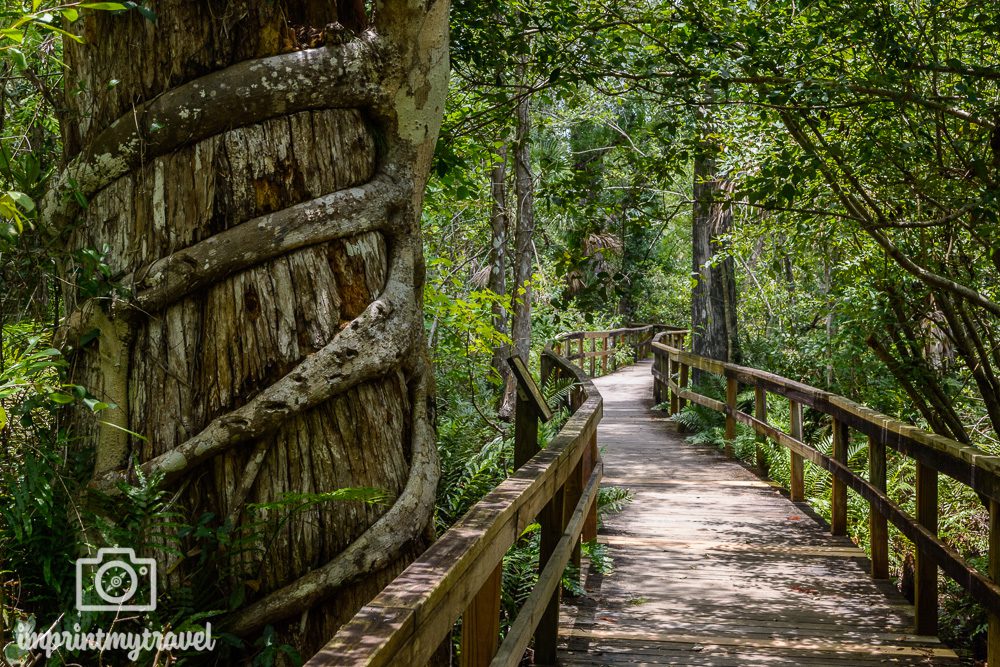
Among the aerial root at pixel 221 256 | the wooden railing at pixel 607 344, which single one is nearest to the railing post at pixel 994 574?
the aerial root at pixel 221 256

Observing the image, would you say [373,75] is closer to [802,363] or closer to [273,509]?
[273,509]

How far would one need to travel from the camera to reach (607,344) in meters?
23.7

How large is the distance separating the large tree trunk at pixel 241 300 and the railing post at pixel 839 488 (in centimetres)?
409

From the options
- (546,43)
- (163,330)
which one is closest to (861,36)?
(546,43)

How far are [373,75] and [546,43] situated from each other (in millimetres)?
2757

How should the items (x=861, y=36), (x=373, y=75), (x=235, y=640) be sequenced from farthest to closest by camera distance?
(x=861, y=36) → (x=373, y=75) → (x=235, y=640)

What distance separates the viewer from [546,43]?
5754 millimetres

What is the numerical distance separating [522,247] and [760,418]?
12.6ft

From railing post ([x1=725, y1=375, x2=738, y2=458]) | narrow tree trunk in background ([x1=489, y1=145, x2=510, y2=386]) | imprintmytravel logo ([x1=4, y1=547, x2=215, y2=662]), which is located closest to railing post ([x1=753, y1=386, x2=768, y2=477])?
railing post ([x1=725, y1=375, x2=738, y2=458])

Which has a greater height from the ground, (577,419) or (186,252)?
(186,252)

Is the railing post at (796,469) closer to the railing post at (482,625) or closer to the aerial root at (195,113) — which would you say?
the railing post at (482,625)

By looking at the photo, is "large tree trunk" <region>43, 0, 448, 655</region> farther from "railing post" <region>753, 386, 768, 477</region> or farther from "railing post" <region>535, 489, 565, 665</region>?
"railing post" <region>753, 386, 768, 477</region>

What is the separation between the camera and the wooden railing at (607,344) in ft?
64.5

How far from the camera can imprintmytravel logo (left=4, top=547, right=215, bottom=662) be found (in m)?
2.65
